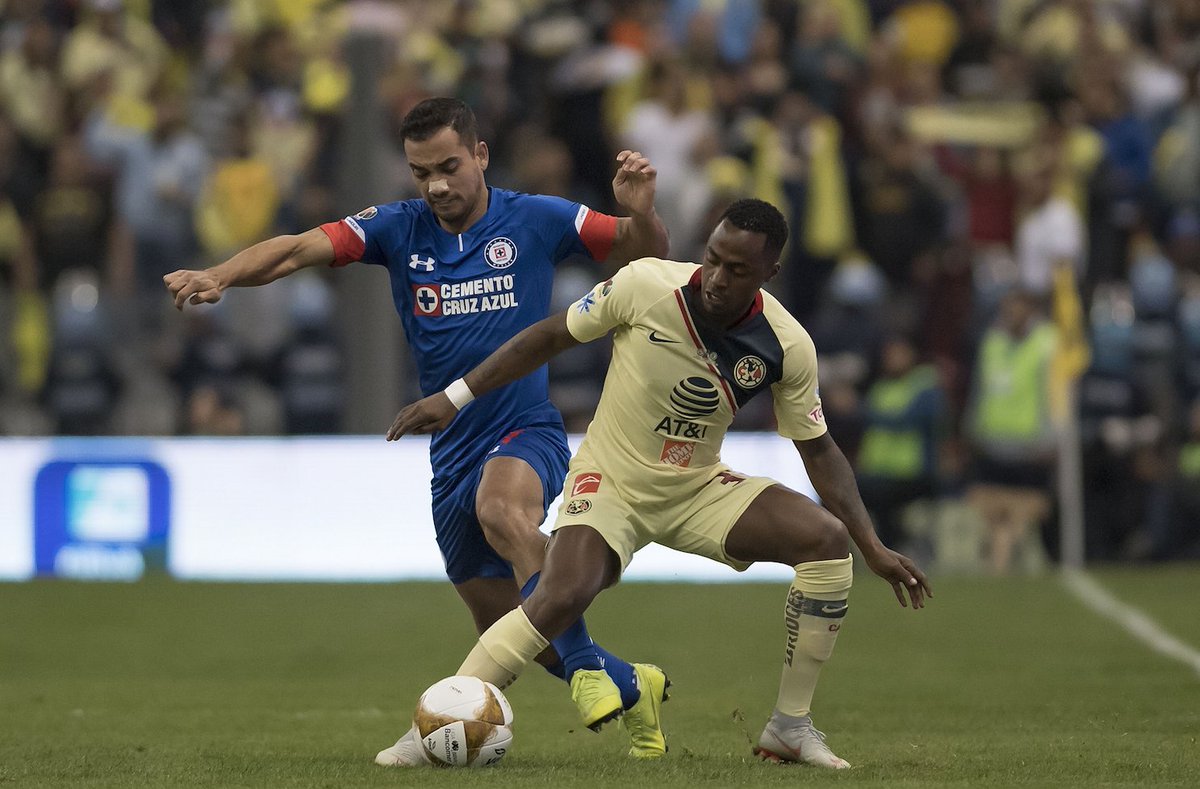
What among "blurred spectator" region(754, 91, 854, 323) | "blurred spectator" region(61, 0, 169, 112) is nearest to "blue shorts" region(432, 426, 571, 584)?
"blurred spectator" region(754, 91, 854, 323)

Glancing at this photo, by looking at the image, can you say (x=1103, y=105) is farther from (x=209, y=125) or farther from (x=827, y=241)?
(x=209, y=125)

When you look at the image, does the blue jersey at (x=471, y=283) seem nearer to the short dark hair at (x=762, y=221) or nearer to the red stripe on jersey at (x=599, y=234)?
the red stripe on jersey at (x=599, y=234)

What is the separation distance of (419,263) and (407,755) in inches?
78.2

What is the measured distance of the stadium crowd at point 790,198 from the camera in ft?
56.9

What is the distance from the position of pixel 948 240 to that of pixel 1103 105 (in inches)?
80.6

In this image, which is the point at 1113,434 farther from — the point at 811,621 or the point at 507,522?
the point at 507,522

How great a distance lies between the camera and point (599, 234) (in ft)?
26.0

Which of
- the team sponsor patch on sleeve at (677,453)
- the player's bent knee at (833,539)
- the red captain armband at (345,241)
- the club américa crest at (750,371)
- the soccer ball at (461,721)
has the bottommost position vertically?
the soccer ball at (461,721)

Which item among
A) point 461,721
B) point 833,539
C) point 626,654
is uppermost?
point 833,539

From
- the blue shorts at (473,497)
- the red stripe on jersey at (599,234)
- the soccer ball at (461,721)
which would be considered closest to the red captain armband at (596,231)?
the red stripe on jersey at (599,234)

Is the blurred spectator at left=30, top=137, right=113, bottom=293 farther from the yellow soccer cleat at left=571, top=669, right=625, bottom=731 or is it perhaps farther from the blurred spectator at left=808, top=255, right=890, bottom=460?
the yellow soccer cleat at left=571, top=669, right=625, bottom=731

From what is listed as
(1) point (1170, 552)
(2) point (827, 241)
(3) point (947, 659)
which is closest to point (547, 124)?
(2) point (827, 241)

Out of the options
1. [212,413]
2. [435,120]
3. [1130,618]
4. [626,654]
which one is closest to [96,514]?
[212,413]

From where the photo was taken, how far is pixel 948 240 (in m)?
18.2
